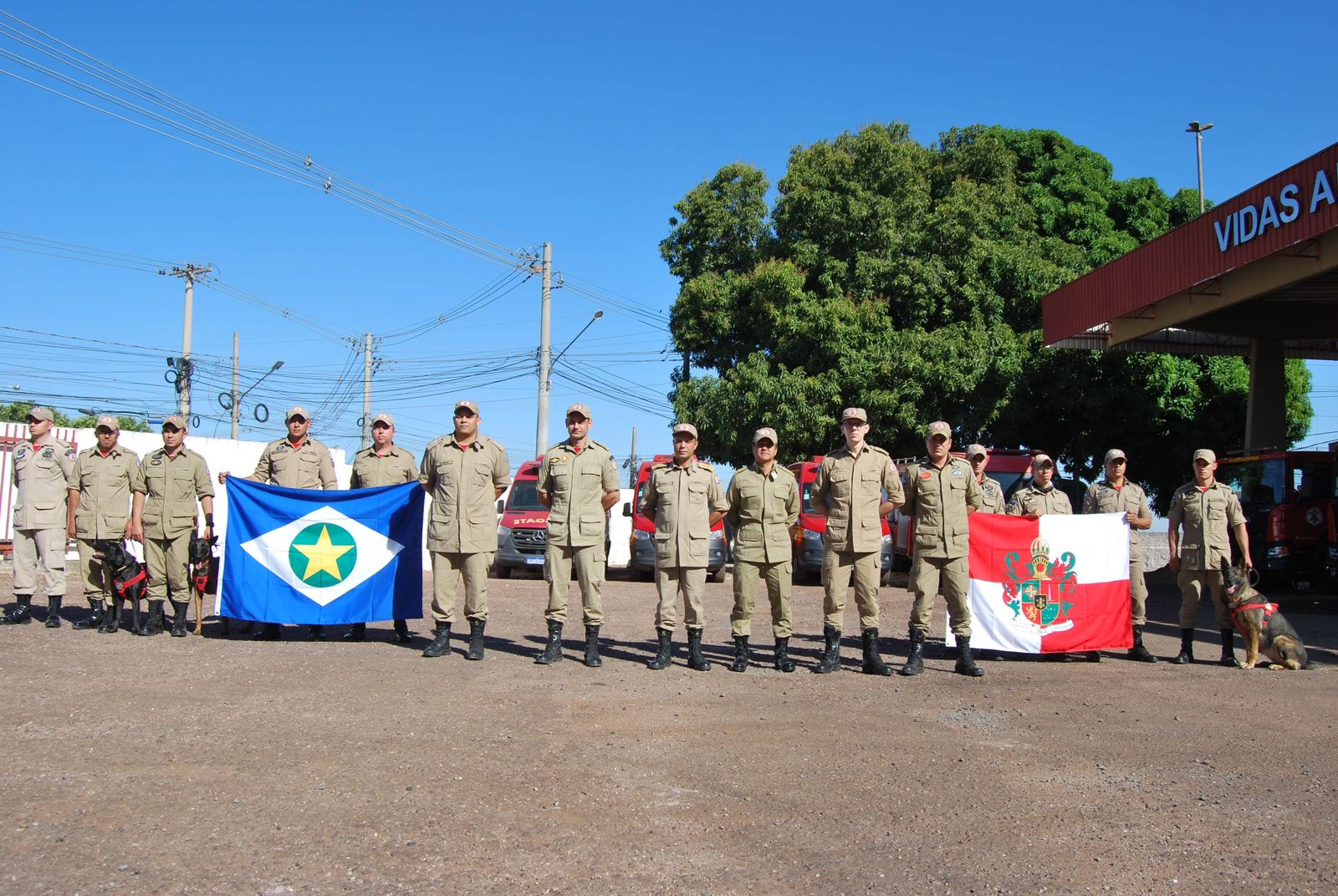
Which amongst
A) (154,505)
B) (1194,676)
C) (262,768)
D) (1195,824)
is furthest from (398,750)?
(1194,676)

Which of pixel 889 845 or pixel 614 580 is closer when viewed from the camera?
pixel 889 845

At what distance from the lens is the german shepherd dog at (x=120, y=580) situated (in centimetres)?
→ 973

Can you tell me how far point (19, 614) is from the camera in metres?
10.1

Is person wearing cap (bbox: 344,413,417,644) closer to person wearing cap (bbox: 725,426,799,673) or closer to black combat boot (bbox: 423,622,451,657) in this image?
black combat boot (bbox: 423,622,451,657)

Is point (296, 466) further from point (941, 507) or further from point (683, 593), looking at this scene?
point (941, 507)

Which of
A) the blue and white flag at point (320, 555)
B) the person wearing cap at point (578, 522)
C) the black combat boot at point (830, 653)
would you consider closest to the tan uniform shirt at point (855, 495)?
the black combat boot at point (830, 653)

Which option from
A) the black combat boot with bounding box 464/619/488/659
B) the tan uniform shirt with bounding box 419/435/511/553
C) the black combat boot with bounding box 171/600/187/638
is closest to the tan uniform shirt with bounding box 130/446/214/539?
the black combat boot with bounding box 171/600/187/638

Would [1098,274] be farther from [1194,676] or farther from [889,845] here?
[889,845]

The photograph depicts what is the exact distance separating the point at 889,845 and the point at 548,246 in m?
27.6

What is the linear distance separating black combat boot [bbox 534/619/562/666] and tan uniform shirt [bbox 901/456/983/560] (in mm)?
2949

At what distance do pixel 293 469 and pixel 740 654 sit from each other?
14.4 ft

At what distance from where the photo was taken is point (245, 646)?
9.12 m

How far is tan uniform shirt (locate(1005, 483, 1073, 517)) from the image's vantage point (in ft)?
34.5

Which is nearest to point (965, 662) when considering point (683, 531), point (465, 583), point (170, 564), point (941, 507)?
point (941, 507)
